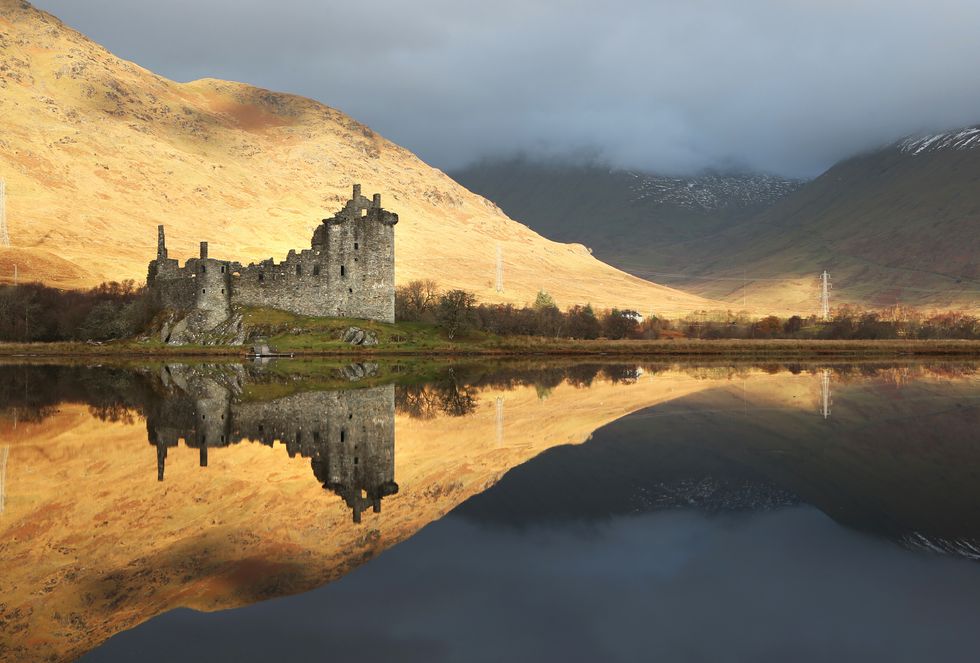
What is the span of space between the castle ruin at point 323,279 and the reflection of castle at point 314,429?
31239 mm

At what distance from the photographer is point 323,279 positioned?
6300cm

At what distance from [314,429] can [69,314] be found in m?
57.4

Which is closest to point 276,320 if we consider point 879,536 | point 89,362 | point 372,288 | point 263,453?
point 372,288

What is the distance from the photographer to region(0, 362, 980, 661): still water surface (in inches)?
293

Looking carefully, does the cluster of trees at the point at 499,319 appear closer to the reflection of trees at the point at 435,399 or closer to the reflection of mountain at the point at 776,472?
the reflection of trees at the point at 435,399

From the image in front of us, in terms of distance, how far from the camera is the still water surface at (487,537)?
7.44 meters

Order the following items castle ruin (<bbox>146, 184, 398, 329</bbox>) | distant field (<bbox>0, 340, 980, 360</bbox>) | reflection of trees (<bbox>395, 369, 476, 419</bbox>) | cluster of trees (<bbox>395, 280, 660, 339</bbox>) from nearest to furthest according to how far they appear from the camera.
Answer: reflection of trees (<bbox>395, 369, 476, 419</bbox>) < distant field (<bbox>0, 340, 980, 360</bbox>) < castle ruin (<bbox>146, 184, 398, 329</bbox>) < cluster of trees (<bbox>395, 280, 660, 339</bbox>)

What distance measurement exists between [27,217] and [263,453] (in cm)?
15541

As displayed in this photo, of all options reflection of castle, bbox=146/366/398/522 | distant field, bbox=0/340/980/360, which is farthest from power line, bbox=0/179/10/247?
reflection of castle, bbox=146/366/398/522

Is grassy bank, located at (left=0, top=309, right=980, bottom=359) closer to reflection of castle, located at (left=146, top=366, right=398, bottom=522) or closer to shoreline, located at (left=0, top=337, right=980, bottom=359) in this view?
shoreline, located at (left=0, top=337, right=980, bottom=359)

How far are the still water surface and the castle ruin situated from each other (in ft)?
130

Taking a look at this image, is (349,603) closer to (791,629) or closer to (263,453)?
(791,629)

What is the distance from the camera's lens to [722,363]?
54562mm

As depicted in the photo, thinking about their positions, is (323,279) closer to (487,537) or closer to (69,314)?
(69,314)
